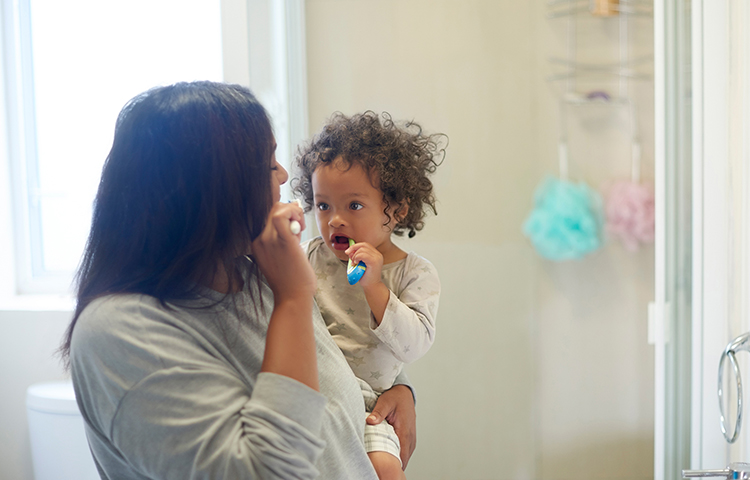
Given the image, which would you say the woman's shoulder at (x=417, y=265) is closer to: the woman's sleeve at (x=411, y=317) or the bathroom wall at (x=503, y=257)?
the woman's sleeve at (x=411, y=317)

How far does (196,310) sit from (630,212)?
141 cm

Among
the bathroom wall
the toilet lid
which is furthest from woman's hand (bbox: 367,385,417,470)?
the toilet lid

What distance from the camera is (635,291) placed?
1.72m

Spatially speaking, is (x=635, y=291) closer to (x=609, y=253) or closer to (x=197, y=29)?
(x=609, y=253)

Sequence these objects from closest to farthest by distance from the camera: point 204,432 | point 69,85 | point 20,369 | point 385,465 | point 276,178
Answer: point 204,432 < point 276,178 < point 385,465 < point 20,369 < point 69,85

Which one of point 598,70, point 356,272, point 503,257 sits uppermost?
point 598,70

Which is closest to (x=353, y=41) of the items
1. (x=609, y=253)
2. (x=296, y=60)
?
(x=296, y=60)

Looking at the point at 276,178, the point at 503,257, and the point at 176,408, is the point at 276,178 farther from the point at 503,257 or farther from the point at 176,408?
the point at 503,257

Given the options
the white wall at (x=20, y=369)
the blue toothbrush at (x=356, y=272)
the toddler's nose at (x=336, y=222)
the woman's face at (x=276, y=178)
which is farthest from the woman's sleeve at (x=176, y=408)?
the white wall at (x=20, y=369)

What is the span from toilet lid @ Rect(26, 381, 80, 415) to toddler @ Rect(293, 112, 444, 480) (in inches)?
32.1

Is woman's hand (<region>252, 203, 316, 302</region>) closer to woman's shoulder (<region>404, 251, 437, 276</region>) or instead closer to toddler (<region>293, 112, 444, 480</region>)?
toddler (<region>293, 112, 444, 480</region>)

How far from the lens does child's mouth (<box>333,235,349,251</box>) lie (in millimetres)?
970

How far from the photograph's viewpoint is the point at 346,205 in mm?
961

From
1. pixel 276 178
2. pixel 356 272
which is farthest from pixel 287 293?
pixel 356 272
